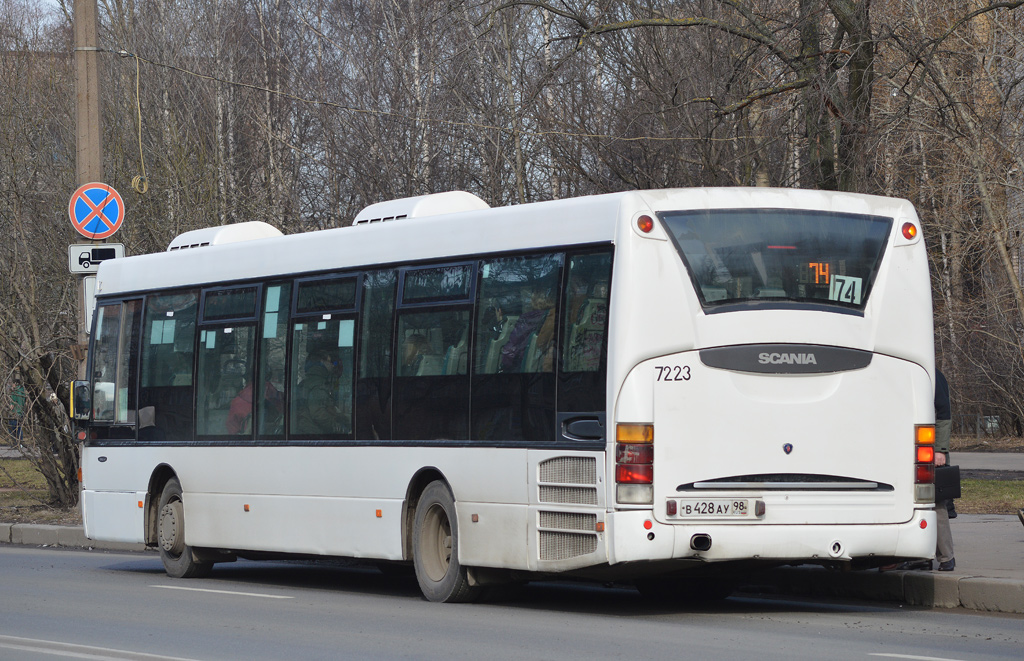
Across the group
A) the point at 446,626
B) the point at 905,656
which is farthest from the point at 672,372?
the point at 905,656

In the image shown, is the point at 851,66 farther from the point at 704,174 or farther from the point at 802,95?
the point at 704,174

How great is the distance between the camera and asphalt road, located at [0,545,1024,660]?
29.3 ft

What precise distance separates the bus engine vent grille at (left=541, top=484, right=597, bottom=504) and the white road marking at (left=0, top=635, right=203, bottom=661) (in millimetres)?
3003

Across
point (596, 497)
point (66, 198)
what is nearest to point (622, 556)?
point (596, 497)

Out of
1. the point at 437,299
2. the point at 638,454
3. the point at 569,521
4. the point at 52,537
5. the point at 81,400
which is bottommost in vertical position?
the point at 52,537

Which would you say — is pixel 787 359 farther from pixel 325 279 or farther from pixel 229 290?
pixel 229 290

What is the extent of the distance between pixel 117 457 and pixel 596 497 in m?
7.28

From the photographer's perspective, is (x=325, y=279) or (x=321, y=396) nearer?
(x=321, y=396)

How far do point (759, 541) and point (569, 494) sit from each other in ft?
4.24

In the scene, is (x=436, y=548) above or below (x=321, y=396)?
below

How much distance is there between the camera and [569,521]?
10.6 meters

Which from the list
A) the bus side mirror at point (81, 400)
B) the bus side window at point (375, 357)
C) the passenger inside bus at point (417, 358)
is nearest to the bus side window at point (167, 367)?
the bus side mirror at point (81, 400)

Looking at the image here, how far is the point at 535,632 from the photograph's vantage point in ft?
32.3

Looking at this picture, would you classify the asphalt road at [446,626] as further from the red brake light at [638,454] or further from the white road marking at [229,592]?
the red brake light at [638,454]
